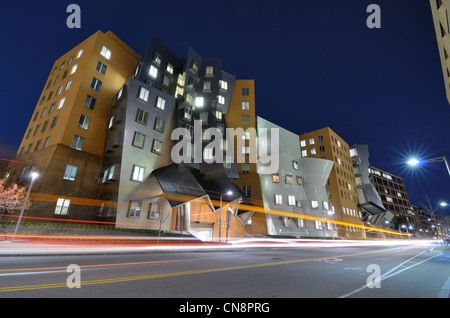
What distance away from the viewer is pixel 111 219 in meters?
24.9

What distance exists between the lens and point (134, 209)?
25828 mm

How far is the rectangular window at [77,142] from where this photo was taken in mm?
27634

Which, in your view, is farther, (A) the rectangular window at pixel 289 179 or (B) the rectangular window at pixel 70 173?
(A) the rectangular window at pixel 289 179

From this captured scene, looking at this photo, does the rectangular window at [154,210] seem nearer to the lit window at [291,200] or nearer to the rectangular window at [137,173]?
the rectangular window at [137,173]

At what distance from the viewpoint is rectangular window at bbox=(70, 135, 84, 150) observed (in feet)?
90.7

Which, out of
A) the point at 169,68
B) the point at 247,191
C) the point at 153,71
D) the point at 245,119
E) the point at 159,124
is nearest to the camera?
the point at 159,124

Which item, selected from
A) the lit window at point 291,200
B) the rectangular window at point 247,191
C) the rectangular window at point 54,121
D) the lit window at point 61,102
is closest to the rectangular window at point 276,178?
the lit window at point 291,200

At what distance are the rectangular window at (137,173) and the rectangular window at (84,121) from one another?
31.8ft

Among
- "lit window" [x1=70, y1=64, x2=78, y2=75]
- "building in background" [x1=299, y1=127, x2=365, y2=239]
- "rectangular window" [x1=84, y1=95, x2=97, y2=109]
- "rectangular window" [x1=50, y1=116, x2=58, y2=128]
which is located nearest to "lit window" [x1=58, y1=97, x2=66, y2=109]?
"rectangular window" [x1=50, y1=116, x2=58, y2=128]

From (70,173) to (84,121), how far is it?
7.69 m

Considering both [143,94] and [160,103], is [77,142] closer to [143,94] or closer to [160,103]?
[143,94]

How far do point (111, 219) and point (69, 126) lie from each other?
13.4m

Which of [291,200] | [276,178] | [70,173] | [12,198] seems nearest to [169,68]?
[70,173]
